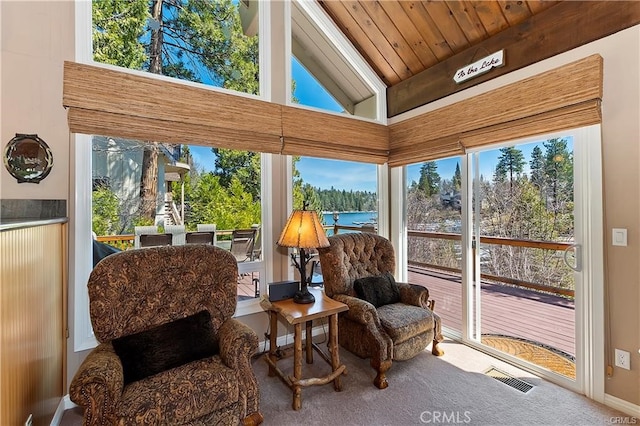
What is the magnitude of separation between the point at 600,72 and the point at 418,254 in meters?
2.35

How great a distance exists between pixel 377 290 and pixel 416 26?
2.72 m

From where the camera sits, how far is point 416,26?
10.0ft

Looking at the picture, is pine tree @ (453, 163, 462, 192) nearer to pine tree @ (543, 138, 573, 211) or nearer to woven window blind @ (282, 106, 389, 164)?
pine tree @ (543, 138, 573, 211)

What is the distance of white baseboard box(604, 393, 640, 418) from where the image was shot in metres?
2.01

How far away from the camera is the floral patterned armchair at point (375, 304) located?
94.6 inches

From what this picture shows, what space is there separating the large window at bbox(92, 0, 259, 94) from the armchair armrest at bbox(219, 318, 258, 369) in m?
2.27

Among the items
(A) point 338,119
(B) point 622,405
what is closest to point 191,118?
(A) point 338,119

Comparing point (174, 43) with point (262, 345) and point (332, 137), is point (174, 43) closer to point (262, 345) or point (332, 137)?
point (332, 137)

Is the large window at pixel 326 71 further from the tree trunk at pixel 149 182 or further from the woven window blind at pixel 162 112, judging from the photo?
the tree trunk at pixel 149 182

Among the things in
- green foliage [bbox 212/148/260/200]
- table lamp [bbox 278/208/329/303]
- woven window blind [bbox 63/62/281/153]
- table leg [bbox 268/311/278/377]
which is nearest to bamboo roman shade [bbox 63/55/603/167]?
woven window blind [bbox 63/62/281/153]

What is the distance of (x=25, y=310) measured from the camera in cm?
159

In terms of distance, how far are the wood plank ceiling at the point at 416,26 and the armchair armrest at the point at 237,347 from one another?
326 centimetres

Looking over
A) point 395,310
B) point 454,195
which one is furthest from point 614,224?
point 395,310

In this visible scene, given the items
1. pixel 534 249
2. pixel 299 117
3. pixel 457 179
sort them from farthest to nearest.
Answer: pixel 457 179, pixel 299 117, pixel 534 249
